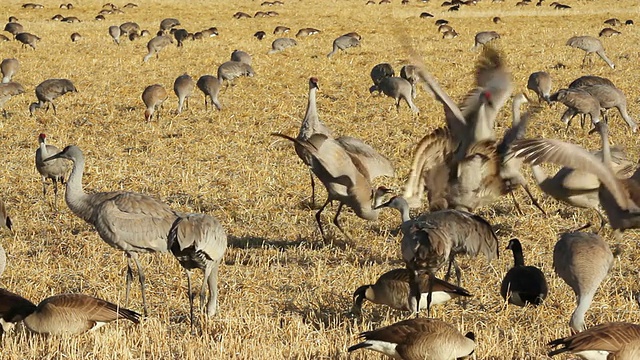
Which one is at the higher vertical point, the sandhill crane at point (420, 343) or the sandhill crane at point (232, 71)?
the sandhill crane at point (420, 343)

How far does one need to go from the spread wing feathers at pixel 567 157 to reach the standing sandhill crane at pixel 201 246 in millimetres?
2391

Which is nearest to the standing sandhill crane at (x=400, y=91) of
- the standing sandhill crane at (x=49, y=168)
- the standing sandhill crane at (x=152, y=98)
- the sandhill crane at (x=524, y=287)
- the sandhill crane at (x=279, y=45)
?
the standing sandhill crane at (x=152, y=98)

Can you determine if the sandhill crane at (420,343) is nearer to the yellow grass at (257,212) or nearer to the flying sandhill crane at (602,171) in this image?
the yellow grass at (257,212)

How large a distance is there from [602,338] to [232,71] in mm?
13570

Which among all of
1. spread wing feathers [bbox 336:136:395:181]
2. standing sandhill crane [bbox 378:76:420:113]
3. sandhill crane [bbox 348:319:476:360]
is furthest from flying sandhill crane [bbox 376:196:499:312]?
standing sandhill crane [bbox 378:76:420:113]

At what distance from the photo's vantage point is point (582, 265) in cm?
570

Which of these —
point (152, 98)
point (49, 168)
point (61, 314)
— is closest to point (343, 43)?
point (152, 98)

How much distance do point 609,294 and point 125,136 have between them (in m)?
8.03

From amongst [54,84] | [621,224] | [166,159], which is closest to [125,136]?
[166,159]

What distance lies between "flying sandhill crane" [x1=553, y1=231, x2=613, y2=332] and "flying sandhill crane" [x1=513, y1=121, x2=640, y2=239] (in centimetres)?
48

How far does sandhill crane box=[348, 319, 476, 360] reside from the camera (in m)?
4.68

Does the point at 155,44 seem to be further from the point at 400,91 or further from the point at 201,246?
the point at 201,246

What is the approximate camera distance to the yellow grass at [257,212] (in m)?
5.34

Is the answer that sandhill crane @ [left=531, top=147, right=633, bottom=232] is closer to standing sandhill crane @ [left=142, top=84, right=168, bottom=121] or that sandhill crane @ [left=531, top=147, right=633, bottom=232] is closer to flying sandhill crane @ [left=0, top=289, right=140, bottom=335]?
flying sandhill crane @ [left=0, top=289, right=140, bottom=335]
